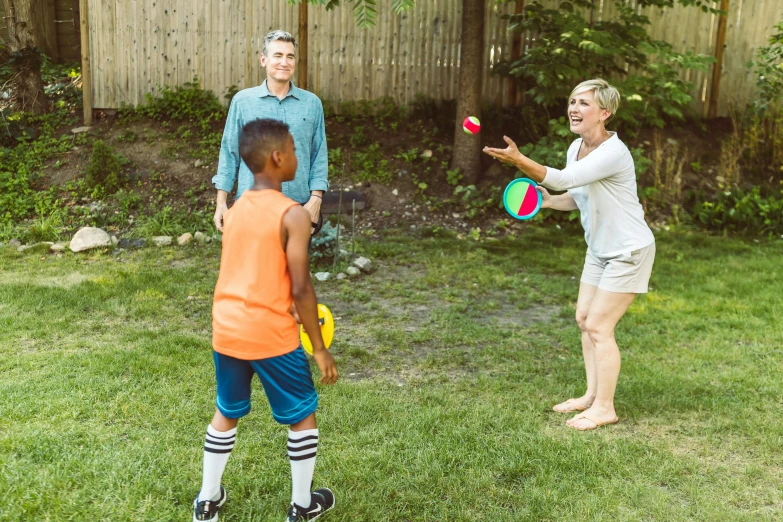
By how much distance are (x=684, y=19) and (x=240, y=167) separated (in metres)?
8.69

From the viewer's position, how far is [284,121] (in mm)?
4102

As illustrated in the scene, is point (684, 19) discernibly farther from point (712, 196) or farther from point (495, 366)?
point (495, 366)

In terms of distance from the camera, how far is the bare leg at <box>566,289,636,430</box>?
3.91 meters

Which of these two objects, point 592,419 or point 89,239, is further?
point 89,239

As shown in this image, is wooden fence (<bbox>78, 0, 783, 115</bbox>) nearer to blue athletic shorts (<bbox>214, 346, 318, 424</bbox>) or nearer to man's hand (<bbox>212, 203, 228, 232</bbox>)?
Answer: man's hand (<bbox>212, 203, 228, 232</bbox>)

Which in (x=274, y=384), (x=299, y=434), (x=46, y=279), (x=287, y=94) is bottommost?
(x=46, y=279)

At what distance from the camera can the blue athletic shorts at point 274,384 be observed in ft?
8.69

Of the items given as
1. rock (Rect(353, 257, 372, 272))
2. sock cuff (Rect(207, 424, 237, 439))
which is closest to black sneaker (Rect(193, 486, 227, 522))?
sock cuff (Rect(207, 424, 237, 439))

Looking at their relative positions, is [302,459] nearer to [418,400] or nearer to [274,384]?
[274,384]

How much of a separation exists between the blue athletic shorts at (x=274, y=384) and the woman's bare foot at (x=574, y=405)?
194 centimetres

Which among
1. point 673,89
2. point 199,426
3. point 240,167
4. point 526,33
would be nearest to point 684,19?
point 526,33

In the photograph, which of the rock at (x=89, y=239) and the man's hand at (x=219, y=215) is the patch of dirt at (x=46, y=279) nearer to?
the rock at (x=89, y=239)

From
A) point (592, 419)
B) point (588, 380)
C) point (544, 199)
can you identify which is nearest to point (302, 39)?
point (544, 199)

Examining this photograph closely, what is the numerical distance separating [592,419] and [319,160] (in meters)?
2.11
